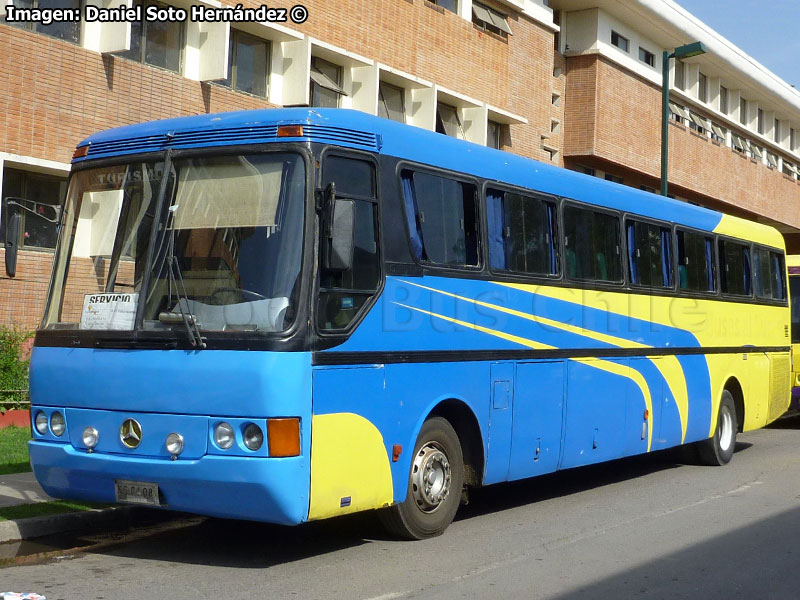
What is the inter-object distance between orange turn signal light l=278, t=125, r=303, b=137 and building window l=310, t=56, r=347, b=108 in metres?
14.5

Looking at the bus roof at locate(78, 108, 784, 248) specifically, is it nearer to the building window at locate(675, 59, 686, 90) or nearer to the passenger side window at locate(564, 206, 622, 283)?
the passenger side window at locate(564, 206, 622, 283)

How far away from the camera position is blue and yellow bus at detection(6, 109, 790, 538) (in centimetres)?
749

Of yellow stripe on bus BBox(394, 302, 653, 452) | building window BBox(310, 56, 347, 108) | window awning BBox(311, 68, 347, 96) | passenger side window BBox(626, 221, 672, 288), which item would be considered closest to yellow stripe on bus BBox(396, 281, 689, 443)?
yellow stripe on bus BBox(394, 302, 653, 452)

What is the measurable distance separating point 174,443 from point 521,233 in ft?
13.7

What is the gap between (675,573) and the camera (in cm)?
786

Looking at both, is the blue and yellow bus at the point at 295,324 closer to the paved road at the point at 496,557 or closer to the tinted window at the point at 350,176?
the tinted window at the point at 350,176

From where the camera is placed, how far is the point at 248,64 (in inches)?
827

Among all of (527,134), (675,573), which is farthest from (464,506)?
(527,134)

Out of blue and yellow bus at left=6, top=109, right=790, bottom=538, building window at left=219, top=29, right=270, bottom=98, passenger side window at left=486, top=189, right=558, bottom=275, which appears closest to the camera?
blue and yellow bus at left=6, top=109, right=790, bottom=538

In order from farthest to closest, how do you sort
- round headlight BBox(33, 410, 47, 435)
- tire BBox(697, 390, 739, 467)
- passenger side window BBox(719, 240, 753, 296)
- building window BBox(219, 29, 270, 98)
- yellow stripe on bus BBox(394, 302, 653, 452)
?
building window BBox(219, 29, 270, 98) → passenger side window BBox(719, 240, 753, 296) → tire BBox(697, 390, 739, 467) → yellow stripe on bus BBox(394, 302, 653, 452) → round headlight BBox(33, 410, 47, 435)

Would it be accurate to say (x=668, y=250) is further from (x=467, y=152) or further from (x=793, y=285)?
(x=793, y=285)

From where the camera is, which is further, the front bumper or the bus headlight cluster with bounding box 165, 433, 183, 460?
the bus headlight cluster with bounding box 165, 433, 183, 460

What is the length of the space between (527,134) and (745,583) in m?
22.5

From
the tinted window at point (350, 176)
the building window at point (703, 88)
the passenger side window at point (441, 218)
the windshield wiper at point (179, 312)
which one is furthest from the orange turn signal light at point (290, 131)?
the building window at point (703, 88)
